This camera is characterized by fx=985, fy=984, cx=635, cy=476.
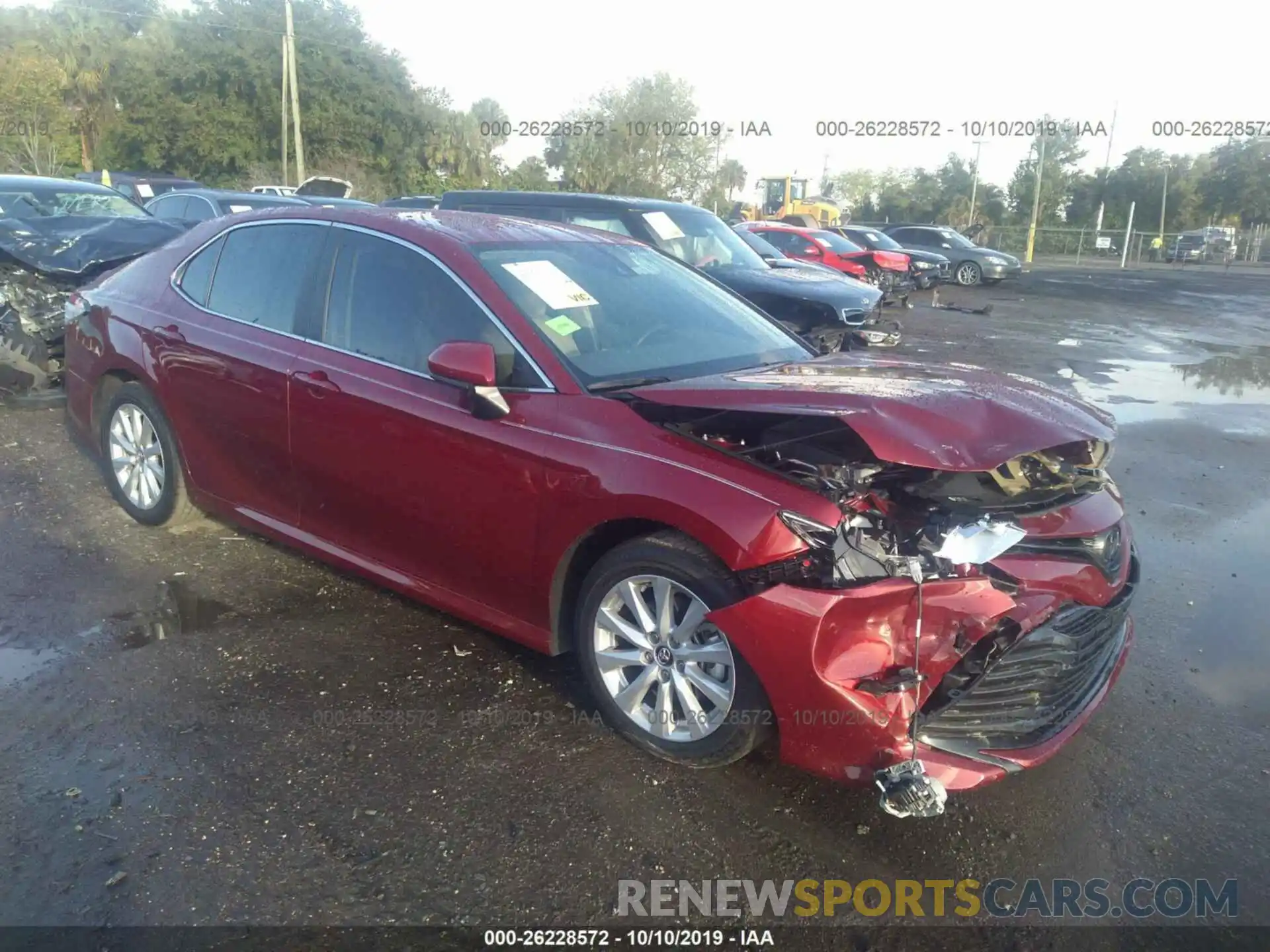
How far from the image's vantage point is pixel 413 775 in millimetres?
3154

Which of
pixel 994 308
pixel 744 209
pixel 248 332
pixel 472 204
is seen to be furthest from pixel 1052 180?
pixel 248 332

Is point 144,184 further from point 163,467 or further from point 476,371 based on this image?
point 476,371

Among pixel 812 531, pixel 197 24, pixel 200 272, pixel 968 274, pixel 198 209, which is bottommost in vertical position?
pixel 968 274

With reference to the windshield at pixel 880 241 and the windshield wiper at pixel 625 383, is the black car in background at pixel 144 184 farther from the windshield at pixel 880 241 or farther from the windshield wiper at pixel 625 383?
the windshield wiper at pixel 625 383

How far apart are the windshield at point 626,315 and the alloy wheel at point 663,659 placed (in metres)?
0.80

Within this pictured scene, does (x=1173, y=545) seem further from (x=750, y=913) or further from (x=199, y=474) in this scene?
(x=199, y=474)

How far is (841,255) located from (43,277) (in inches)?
577

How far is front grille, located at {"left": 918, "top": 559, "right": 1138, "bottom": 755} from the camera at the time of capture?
110 inches

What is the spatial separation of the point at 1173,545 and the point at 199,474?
5.15 metres

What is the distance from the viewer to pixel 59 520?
538cm

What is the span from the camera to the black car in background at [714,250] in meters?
9.14

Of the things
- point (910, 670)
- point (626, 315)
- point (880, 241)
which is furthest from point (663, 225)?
point (880, 241)

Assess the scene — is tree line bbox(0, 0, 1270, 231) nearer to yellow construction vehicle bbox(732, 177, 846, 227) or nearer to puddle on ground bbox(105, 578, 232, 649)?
yellow construction vehicle bbox(732, 177, 846, 227)

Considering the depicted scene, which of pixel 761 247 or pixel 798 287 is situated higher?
pixel 761 247
